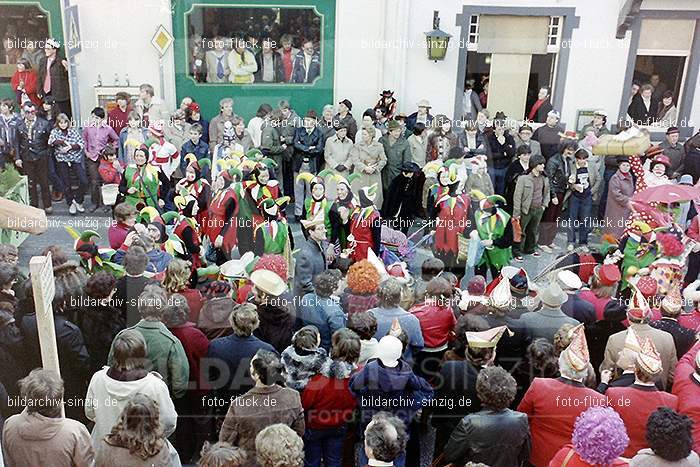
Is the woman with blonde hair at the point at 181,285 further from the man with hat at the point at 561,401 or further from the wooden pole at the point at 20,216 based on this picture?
the man with hat at the point at 561,401

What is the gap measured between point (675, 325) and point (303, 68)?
27.2 ft

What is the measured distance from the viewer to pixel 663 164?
9.29 m

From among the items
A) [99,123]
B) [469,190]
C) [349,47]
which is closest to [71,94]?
[99,123]

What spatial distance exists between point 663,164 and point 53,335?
7472mm

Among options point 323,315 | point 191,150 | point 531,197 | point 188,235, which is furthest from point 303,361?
point 191,150

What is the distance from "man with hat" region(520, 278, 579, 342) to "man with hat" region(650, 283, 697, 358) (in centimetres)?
68

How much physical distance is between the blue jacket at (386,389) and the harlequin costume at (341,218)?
3310 mm

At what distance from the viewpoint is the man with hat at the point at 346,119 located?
11133mm

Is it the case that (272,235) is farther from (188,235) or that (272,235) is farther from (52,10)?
(52,10)

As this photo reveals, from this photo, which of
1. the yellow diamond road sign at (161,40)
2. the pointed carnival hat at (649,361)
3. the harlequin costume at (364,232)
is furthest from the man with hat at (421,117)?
the pointed carnival hat at (649,361)

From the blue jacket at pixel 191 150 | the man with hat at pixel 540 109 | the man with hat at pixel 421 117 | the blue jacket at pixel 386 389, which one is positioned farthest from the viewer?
the man with hat at pixel 540 109

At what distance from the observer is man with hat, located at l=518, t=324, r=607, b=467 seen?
15.0 feet

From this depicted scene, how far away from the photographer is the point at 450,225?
8.31 meters

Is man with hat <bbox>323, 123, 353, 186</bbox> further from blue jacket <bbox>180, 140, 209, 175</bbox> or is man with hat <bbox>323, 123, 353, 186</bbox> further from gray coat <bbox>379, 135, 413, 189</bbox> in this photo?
blue jacket <bbox>180, 140, 209, 175</bbox>
